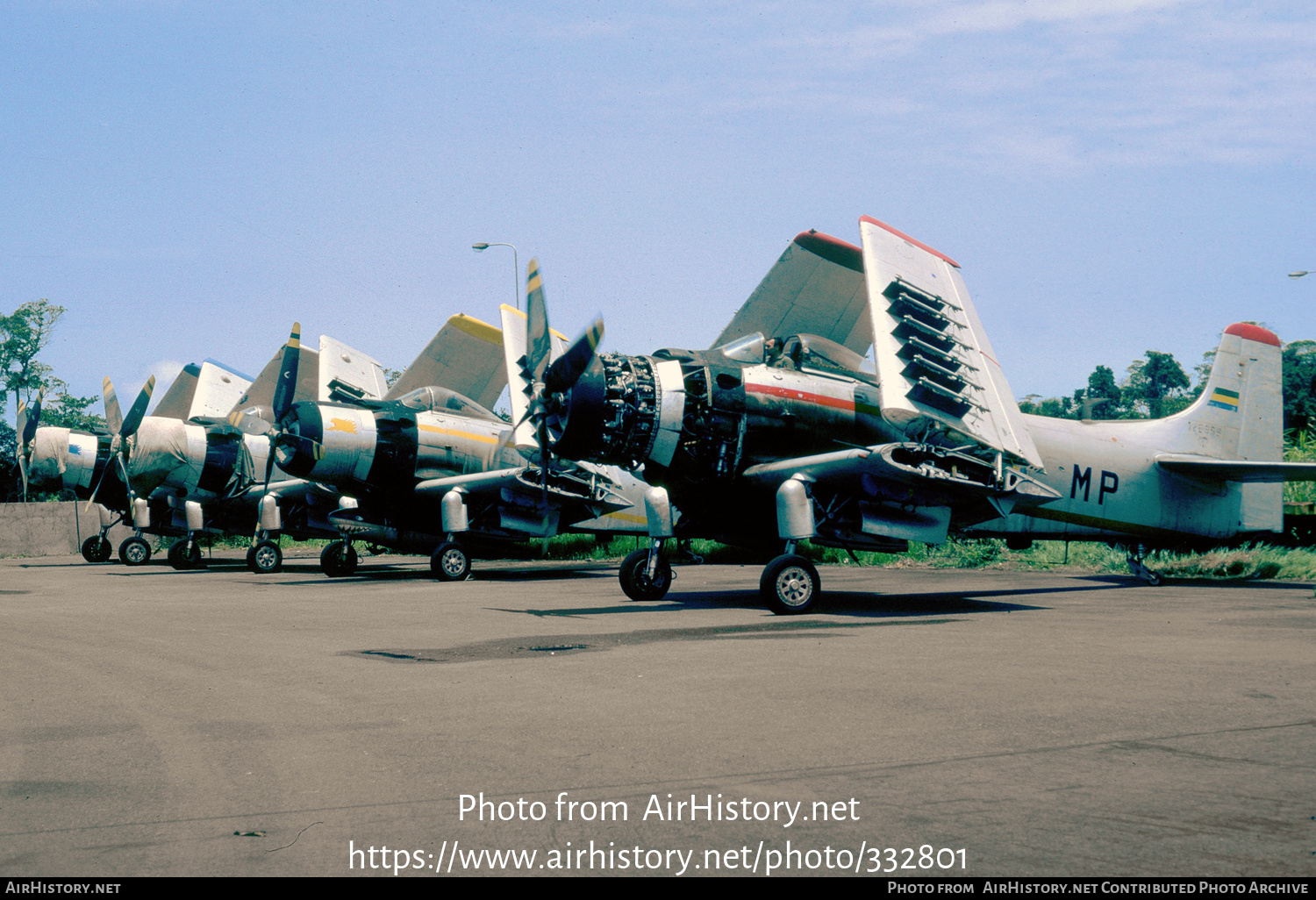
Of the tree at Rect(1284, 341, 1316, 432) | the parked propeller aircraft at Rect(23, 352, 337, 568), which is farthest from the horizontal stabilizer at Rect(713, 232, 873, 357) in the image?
the tree at Rect(1284, 341, 1316, 432)

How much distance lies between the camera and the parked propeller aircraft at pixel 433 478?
18.5 metres

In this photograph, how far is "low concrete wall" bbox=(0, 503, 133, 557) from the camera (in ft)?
114

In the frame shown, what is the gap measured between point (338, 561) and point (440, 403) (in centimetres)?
399

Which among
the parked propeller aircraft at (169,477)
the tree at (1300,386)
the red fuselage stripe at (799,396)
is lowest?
the parked propeller aircraft at (169,477)

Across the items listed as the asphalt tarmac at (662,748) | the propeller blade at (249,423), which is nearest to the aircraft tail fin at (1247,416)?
the asphalt tarmac at (662,748)

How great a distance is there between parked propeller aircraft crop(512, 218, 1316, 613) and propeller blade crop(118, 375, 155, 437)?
15.5 m

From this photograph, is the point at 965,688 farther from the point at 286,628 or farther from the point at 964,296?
the point at 964,296

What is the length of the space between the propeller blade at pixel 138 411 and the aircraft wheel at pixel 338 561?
23.7 ft

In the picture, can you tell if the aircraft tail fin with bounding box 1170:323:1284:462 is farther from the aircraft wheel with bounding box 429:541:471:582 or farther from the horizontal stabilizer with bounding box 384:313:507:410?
the horizontal stabilizer with bounding box 384:313:507:410

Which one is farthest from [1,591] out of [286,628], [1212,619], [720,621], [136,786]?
[1212,619]

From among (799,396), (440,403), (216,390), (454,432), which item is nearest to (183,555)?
(216,390)

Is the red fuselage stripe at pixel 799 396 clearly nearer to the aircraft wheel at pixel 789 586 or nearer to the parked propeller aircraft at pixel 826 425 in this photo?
the parked propeller aircraft at pixel 826 425

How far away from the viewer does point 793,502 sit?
1176 centimetres

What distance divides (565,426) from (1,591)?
36.9 feet
